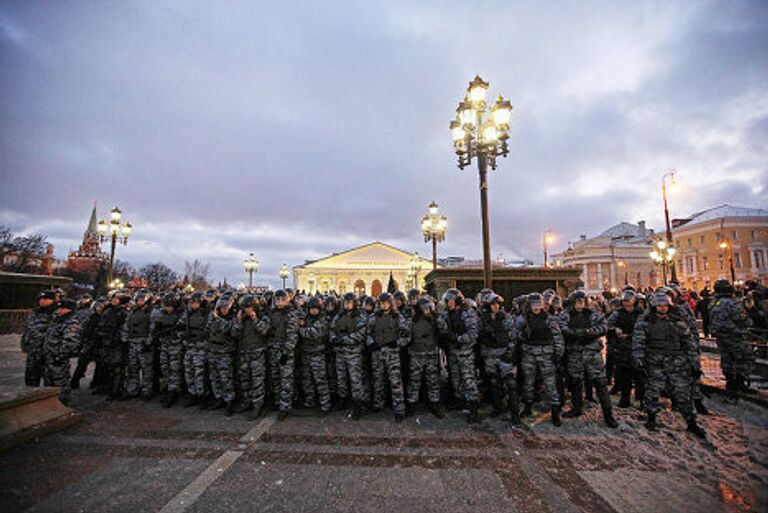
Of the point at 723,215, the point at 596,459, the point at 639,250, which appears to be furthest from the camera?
the point at 639,250

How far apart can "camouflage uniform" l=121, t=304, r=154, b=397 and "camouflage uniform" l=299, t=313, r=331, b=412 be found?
3.37 metres

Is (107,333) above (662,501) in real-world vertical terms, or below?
above

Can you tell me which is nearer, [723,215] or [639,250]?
[723,215]

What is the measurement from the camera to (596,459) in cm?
411

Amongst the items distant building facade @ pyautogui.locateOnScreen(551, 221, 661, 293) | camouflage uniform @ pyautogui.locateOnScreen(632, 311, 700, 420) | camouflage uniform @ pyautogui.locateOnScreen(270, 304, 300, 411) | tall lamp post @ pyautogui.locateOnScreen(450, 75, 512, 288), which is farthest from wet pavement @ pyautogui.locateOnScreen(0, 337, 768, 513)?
distant building facade @ pyautogui.locateOnScreen(551, 221, 661, 293)

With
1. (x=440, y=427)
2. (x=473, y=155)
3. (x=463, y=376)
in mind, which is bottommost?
(x=440, y=427)

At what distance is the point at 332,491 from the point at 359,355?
8.55 ft

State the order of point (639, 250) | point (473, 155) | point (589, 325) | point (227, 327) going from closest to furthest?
point (589, 325)
point (227, 327)
point (473, 155)
point (639, 250)

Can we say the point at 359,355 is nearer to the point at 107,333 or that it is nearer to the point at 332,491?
the point at 332,491

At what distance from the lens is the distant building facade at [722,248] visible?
150 ft

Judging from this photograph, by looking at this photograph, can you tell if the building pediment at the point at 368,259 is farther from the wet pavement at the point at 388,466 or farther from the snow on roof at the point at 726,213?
the wet pavement at the point at 388,466

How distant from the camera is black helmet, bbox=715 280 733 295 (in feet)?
21.6

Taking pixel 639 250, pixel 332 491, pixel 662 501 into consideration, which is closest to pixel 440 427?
pixel 332 491

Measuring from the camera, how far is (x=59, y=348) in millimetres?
6004
